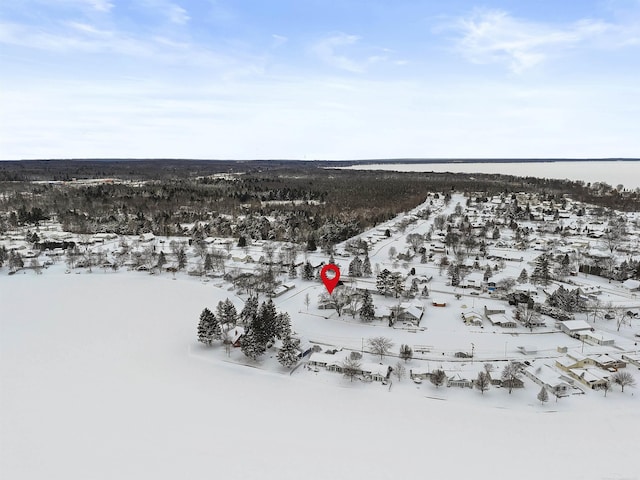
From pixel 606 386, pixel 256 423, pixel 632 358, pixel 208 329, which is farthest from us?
pixel 208 329

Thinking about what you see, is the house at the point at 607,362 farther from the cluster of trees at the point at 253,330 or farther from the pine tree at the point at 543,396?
the cluster of trees at the point at 253,330

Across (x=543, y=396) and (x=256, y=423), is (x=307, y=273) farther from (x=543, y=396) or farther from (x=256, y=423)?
(x=543, y=396)

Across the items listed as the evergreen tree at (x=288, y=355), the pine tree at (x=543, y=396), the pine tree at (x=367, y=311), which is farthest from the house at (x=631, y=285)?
the evergreen tree at (x=288, y=355)

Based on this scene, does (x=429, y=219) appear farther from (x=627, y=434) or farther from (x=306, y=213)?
(x=627, y=434)

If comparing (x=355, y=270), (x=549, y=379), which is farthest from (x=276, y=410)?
(x=355, y=270)

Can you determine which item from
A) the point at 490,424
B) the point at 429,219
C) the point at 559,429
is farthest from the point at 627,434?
the point at 429,219
